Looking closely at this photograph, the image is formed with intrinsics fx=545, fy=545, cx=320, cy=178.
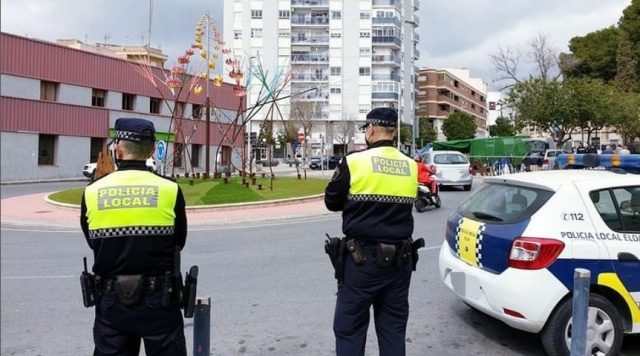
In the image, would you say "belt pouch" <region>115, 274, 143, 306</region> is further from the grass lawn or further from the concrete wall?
the concrete wall

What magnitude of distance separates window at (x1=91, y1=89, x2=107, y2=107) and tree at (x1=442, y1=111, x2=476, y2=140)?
184 feet

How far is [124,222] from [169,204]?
0.77 feet

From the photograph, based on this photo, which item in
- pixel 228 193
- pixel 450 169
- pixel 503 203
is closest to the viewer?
pixel 503 203

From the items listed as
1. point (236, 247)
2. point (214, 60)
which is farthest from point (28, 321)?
point (214, 60)

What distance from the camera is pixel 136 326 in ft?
8.75

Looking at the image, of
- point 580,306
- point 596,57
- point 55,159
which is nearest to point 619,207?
point 580,306

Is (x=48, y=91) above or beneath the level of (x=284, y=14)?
beneath

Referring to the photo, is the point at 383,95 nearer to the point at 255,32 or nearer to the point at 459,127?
the point at 459,127

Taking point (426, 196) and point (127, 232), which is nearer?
point (127, 232)

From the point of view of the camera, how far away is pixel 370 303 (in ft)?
11.3

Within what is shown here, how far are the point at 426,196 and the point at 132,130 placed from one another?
11975 millimetres

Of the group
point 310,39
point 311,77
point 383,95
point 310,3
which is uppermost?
point 310,3

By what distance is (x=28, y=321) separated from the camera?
530 cm

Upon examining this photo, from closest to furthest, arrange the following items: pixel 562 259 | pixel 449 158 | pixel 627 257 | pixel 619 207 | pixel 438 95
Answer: pixel 562 259, pixel 627 257, pixel 619 207, pixel 449 158, pixel 438 95
